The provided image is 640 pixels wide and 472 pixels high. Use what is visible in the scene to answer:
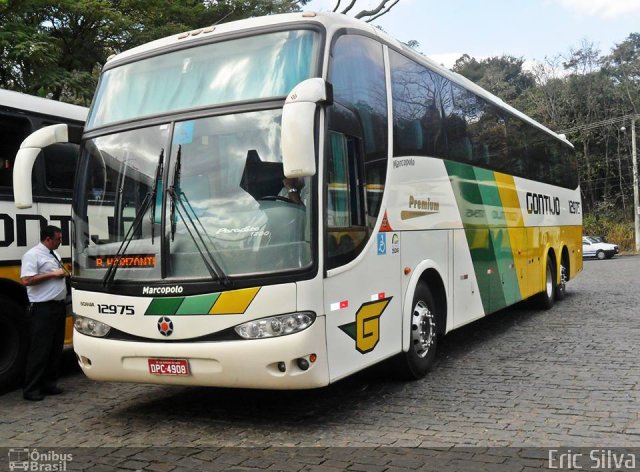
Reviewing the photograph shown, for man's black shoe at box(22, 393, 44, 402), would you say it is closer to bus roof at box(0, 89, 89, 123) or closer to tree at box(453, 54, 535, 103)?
bus roof at box(0, 89, 89, 123)

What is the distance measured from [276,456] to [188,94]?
3173 mm

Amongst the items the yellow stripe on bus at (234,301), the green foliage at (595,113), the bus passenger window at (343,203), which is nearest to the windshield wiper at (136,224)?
the yellow stripe on bus at (234,301)

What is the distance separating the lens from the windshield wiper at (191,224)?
5492 millimetres

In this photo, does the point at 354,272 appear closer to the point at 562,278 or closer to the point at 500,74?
the point at 562,278

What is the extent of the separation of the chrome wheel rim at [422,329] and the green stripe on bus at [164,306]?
268 cm

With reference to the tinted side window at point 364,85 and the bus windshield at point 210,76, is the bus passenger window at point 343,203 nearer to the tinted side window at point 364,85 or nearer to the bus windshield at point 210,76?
the tinted side window at point 364,85

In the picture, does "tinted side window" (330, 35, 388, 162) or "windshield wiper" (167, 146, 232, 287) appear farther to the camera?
"tinted side window" (330, 35, 388, 162)

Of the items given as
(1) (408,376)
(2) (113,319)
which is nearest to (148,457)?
(2) (113,319)

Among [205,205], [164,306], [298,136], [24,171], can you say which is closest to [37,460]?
[164,306]

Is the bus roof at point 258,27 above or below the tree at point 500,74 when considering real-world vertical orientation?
below

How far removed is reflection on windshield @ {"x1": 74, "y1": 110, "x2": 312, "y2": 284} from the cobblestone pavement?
4.43 ft

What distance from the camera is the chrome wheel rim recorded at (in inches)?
287

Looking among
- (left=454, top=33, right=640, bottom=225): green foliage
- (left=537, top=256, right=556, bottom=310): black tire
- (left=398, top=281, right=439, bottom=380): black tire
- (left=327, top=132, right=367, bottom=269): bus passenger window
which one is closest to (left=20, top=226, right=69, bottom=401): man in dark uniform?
(left=327, top=132, right=367, bottom=269): bus passenger window

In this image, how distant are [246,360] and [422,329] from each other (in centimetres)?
263
